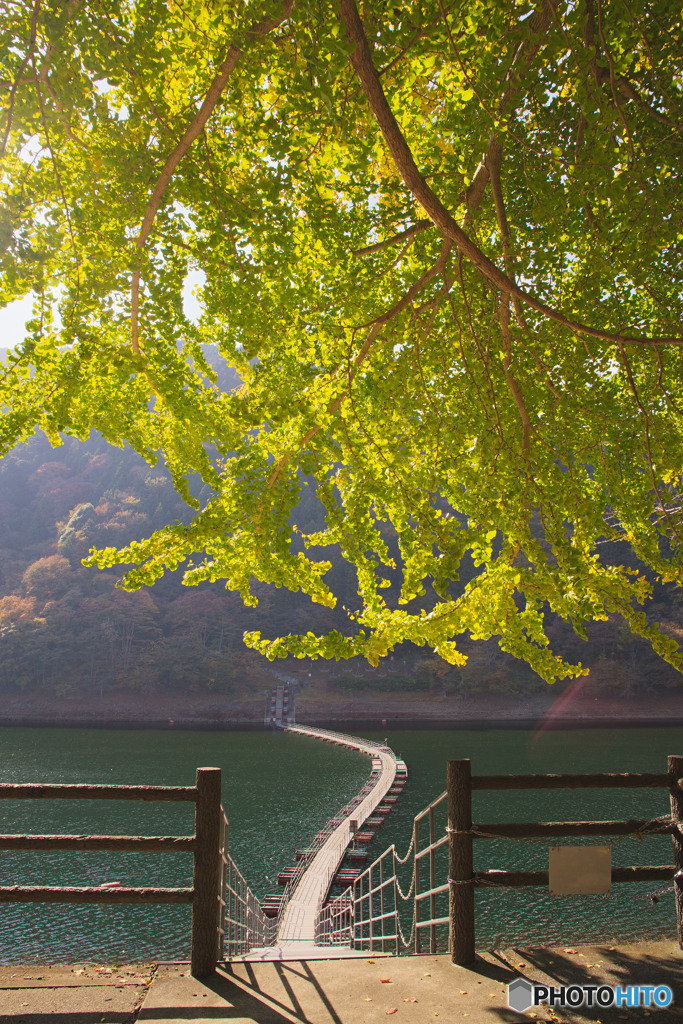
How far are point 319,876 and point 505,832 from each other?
45.4 feet

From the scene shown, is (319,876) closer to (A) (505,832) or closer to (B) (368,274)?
(A) (505,832)

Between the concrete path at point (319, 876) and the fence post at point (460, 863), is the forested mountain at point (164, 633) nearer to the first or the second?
the concrete path at point (319, 876)

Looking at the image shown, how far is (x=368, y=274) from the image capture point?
4703 mm

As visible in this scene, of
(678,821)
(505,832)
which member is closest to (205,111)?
(505,832)

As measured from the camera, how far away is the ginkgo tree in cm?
331

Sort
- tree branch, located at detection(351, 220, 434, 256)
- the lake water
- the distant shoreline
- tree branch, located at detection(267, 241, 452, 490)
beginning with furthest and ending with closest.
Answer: the distant shoreline, the lake water, tree branch, located at detection(351, 220, 434, 256), tree branch, located at detection(267, 241, 452, 490)

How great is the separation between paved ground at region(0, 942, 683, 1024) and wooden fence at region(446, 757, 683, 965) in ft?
0.67

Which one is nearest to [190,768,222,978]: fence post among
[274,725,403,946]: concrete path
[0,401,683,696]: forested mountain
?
[274,725,403,946]: concrete path

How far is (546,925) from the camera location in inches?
515

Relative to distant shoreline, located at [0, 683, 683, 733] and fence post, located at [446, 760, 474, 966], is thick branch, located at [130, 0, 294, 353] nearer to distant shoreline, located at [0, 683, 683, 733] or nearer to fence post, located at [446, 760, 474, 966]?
fence post, located at [446, 760, 474, 966]

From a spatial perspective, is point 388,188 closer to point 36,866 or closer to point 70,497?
point 36,866

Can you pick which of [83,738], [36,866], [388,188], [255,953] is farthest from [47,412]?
[83,738]

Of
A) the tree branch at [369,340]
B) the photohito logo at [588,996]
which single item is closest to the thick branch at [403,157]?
A: the tree branch at [369,340]

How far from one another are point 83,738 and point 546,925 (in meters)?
34.2
